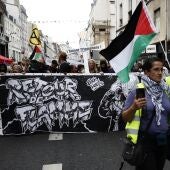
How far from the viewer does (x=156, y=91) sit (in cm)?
404

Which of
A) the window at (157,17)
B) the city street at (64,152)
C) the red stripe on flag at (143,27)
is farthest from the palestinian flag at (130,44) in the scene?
the window at (157,17)

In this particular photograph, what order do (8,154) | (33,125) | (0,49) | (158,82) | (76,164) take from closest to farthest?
(158,82) < (76,164) < (8,154) < (33,125) < (0,49)

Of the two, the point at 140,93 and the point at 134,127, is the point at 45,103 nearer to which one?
the point at 134,127

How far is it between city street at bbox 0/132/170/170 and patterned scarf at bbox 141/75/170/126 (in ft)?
7.28

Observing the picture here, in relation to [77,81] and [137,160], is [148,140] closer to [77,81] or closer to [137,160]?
[137,160]

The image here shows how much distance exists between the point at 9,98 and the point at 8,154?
6.66 ft

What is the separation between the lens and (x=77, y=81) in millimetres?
9133

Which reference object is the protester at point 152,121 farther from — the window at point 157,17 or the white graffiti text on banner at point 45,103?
the window at point 157,17

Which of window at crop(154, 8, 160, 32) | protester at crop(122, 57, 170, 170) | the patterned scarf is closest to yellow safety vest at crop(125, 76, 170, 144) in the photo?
protester at crop(122, 57, 170, 170)

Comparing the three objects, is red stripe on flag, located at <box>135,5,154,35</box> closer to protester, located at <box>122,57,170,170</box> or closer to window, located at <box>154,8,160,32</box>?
protester, located at <box>122,57,170,170</box>

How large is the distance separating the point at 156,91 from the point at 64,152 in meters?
3.46

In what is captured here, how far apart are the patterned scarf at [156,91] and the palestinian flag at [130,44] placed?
33.6 inches

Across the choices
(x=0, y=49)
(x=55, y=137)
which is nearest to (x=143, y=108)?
(x=55, y=137)

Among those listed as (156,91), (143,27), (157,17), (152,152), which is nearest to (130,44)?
(143,27)
